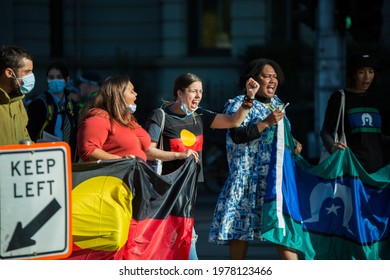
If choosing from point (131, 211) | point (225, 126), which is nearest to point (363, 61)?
point (225, 126)

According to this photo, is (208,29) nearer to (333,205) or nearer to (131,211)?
(333,205)

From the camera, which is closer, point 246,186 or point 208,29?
point 246,186

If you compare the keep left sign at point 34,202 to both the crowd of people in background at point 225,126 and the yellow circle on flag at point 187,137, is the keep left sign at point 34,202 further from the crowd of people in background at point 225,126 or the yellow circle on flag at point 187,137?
the yellow circle on flag at point 187,137

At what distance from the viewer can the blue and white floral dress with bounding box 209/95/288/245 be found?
26.5 feet

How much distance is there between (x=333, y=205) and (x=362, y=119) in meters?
0.71

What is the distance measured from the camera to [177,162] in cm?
784

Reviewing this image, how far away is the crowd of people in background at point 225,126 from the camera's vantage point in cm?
705

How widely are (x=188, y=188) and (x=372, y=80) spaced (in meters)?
1.91

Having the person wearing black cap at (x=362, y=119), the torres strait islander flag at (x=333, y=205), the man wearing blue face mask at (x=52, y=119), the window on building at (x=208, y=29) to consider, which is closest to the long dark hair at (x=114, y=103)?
the torres strait islander flag at (x=333, y=205)

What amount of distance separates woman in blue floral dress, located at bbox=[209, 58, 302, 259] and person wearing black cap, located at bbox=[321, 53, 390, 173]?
57cm

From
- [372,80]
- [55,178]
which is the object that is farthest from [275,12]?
[55,178]

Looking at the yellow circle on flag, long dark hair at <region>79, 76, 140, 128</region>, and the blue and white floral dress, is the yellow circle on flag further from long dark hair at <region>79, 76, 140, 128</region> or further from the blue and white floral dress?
long dark hair at <region>79, 76, 140, 128</region>

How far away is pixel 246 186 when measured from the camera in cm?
814

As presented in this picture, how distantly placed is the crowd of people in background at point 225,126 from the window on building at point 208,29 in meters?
16.2
